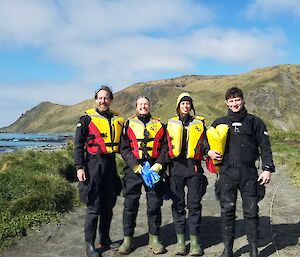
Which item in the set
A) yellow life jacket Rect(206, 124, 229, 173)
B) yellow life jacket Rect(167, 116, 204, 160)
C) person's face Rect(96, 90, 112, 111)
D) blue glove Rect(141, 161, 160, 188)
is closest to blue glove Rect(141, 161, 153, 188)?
blue glove Rect(141, 161, 160, 188)

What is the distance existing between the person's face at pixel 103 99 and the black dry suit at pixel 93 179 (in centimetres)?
10

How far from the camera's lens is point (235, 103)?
256 inches

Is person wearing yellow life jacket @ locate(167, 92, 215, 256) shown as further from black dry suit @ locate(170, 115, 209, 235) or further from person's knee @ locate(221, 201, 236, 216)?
person's knee @ locate(221, 201, 236, 216)

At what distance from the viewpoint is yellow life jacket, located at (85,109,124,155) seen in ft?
22.8

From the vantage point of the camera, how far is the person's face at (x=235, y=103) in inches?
255

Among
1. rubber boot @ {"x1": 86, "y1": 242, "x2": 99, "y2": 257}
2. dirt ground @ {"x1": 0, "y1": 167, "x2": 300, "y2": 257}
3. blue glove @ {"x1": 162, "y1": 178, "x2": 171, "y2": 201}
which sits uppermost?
blue glove @ {"x1": 162, "y1": 178, "x2": 171, "y2": 201}

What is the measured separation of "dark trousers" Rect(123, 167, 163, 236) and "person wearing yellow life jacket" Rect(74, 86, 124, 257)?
0.28m

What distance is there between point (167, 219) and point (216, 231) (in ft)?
4.93

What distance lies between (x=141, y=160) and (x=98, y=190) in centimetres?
98

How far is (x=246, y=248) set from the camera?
23.4 feet

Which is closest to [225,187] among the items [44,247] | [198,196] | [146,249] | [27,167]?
[198,196]

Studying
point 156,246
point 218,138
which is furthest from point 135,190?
point 218,138

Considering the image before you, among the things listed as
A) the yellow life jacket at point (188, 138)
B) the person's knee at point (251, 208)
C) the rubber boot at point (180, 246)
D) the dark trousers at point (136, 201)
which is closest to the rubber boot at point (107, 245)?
the dark trousers at point (136, 201)

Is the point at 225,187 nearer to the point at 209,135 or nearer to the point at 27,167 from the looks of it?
the point at 209,135
